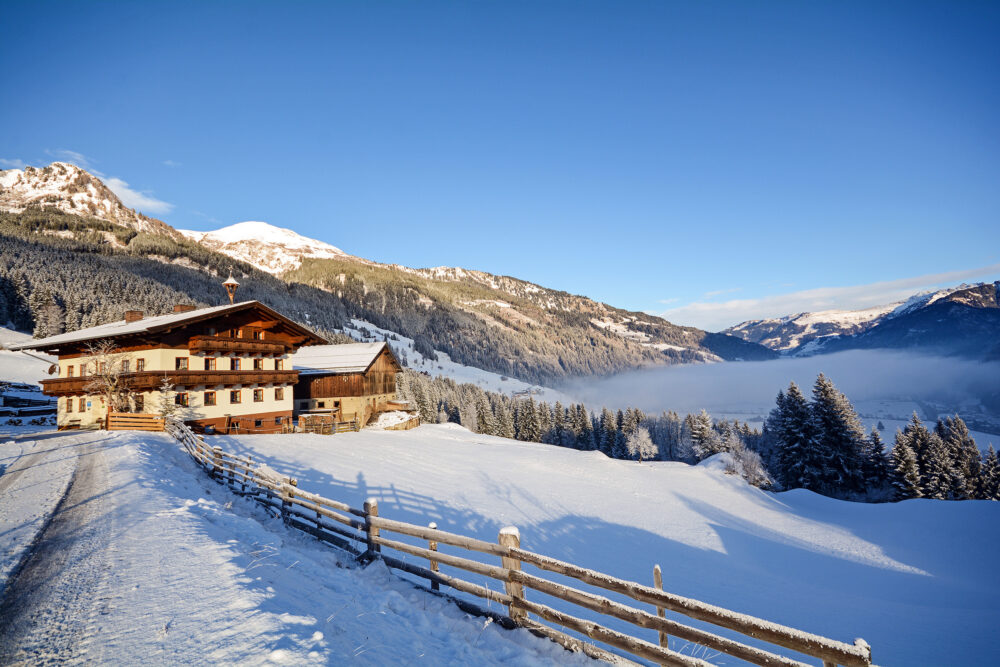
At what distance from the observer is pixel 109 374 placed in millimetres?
28938

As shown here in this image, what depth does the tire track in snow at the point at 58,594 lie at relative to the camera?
503cm

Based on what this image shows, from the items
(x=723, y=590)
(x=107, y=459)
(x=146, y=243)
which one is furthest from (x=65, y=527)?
(x=146, y=243)

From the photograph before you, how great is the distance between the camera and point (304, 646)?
5207mm

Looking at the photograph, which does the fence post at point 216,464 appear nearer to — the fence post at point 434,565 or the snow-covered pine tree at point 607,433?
the fence post at point 434,565

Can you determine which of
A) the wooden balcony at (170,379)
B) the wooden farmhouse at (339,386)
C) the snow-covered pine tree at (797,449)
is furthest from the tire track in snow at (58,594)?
the snow-covered pine tree at (797,449)

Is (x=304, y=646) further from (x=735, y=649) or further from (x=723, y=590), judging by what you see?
(x=723, y=590)

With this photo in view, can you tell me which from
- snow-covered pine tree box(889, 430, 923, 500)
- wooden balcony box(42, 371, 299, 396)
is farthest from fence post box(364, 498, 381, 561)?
snow-covered pine tree box(889, 430, 923, 500)

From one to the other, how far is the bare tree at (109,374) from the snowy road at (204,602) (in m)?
21.4

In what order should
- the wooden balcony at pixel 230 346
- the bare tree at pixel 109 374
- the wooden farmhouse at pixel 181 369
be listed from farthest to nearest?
the wooden balcony at pixel 230 346, the wooden farmhouse at pixel 181 369, the bare tree at pixel 109 374

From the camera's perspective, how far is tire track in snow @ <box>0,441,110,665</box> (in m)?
5.03

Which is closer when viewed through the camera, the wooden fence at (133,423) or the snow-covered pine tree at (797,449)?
the wooden fence at (133,423)

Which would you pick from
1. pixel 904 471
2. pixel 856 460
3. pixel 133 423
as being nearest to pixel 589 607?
pixel 133 423

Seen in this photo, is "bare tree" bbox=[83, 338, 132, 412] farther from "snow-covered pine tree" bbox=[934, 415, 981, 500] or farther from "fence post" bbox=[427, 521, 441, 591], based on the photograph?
"snow-covered pine tree" bbox=[934, 415, 981, 500]

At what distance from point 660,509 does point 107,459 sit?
87.5 feet
